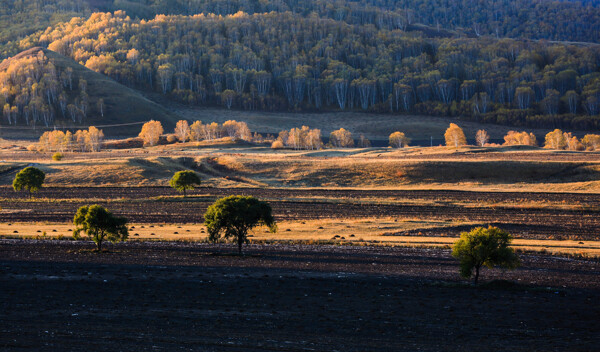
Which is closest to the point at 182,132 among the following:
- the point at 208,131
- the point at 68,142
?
the point at 208,131

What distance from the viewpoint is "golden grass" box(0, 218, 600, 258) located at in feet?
171

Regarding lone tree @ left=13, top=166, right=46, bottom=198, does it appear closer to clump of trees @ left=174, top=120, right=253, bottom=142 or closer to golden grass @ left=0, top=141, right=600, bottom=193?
golden grass @ left=0, top=141, right=600, bottom=193

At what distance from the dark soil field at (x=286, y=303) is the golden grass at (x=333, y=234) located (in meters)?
5.73

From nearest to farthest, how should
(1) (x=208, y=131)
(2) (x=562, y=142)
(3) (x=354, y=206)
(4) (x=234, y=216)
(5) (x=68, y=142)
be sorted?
1. (4) (x=234, y=216)
2. (3) (x=354, y=206)
3. (5) (x=68, y=142)
4. (2) (x=562, y=142)
5. (1) (x=208, y=131)

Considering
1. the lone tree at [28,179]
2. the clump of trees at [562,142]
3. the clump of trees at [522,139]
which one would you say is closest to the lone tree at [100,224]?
the lone tree at [28,179]

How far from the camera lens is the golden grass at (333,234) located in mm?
52125

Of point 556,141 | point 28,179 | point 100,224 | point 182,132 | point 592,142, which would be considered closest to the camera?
point 100,224

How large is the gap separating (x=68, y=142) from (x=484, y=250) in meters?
141

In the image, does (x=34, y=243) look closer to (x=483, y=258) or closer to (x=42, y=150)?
(x=483, y=258)

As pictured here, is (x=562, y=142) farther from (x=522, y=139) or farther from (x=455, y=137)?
(x=455, y=137)

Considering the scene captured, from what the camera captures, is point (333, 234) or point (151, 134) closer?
point (333, 234)

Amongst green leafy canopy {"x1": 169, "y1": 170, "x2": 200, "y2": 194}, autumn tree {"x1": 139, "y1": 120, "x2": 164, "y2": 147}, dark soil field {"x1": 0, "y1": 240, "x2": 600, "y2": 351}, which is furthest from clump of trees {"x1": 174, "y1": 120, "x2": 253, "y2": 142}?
dark soil field {"x1": 0, "y1": 240, "x2": 600, "y2": 351}

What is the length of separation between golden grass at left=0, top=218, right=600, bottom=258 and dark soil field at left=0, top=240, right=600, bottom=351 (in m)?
5.73

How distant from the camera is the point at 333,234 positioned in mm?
59750
